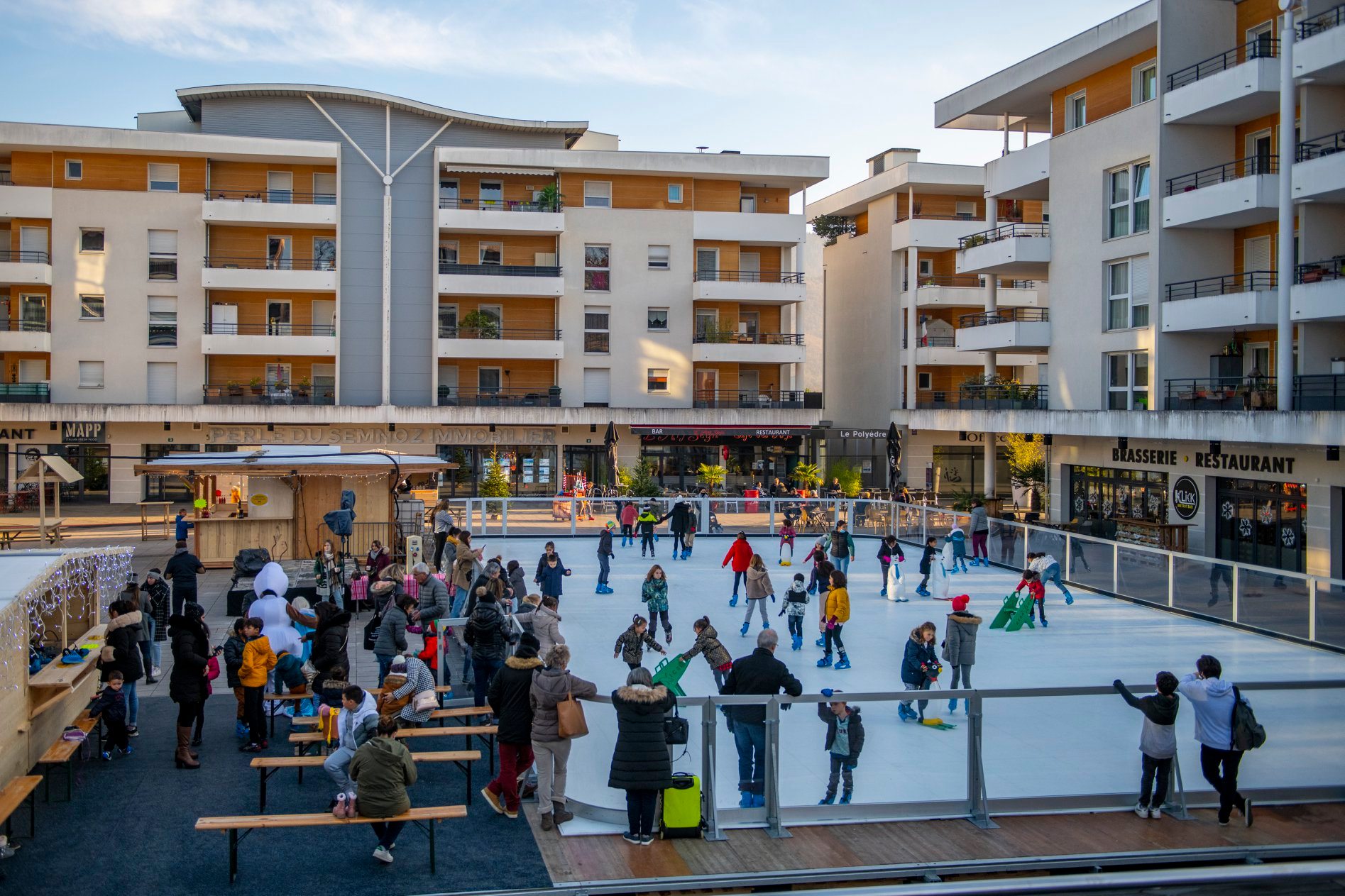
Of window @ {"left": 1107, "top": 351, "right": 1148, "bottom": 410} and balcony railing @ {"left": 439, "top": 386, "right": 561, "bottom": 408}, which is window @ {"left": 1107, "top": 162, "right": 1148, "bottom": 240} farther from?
balcony railing @ {"left": 439, "top": 386, "right": 561, "bottom": 408}

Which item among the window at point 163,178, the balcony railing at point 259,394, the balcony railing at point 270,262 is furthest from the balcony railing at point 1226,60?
the window at point 163,178

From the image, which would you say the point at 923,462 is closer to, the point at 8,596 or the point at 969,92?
the point at 969,92

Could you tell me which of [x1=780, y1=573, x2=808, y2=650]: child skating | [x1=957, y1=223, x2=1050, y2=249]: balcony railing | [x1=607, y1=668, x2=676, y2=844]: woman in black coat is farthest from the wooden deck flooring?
[x1=957, y1=223, x2=1050, y2=249]: balcony railing

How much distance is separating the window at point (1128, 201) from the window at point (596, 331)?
20.5 m

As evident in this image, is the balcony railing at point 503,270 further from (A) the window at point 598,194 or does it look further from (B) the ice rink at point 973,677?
(B) the ice rink at point 973,677

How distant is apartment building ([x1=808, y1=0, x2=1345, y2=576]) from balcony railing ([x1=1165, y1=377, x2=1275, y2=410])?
62 millimetres

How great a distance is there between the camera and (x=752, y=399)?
45.3 metres

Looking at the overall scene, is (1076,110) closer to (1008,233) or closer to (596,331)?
(1008,233)

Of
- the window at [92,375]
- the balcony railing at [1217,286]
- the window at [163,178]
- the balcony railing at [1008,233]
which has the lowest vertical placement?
the window at [92,375]

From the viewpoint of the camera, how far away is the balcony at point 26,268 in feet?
129

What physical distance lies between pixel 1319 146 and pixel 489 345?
1119 inches

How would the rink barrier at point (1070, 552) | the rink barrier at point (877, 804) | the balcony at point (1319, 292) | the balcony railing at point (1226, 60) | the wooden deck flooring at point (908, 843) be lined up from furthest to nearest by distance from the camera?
1. the balcony railing at point (1226, 60)
2. the balcony at point (1319, 292)
3. the rink barrier at point (1070, 552)
4. the rink barrier at point (877, 804)
5. the wooden deck flooring at point (908, 843)

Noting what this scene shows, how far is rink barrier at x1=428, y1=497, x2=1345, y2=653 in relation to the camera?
631 inches

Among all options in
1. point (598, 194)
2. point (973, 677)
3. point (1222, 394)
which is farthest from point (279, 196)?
point (973, 677)
